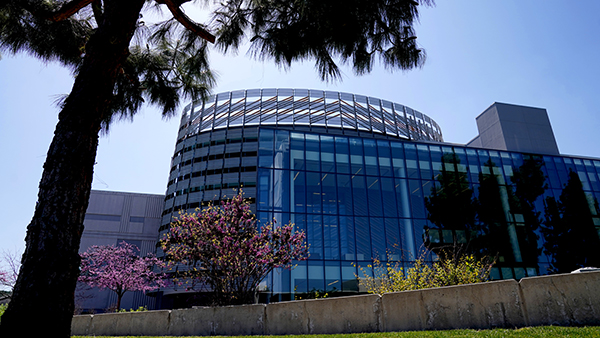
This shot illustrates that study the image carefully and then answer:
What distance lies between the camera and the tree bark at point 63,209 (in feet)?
10.3

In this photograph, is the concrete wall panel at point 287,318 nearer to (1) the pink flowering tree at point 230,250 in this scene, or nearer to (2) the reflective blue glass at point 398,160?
(1) the pink flowering tree at point 230,250

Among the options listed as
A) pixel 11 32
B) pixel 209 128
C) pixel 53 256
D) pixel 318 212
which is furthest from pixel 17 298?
pixel 209 128

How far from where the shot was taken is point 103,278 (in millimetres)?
25344

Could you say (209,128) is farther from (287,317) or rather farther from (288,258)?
(287,317)

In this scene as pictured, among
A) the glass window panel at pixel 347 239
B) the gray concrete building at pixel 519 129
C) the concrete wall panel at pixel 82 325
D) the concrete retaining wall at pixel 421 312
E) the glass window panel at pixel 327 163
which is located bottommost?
the concrete wall panel at pixel 82 325

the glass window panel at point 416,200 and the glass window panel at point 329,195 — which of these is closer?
the glass window panel at point 329,195

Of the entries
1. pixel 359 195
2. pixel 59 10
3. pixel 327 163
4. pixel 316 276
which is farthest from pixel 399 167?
pixel 59 10

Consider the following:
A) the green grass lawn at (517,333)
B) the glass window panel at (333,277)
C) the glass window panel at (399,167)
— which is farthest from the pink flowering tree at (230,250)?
the glass window panel at (399,167)

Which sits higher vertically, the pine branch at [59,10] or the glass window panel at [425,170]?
the glass window panel at [425,170]

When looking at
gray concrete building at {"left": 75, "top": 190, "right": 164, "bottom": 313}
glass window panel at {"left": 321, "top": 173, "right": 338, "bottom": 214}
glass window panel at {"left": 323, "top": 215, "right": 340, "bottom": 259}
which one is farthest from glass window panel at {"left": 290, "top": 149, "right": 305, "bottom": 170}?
gray concrete building at {"left": 75, "top": 190, "right": 164, "bottom": 313}

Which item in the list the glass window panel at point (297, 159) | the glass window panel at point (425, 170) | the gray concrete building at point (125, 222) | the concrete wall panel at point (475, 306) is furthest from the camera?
the gray concrete building at point (125, 222)

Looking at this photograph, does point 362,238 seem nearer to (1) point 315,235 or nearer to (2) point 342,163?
(1) point 315,235

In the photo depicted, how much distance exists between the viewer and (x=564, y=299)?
4.81 metres

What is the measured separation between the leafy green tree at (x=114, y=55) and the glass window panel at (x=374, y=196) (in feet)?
58.0
